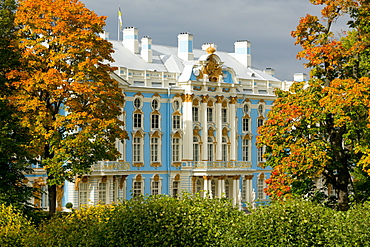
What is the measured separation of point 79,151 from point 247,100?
31591 millimetres

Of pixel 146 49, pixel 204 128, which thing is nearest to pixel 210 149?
pixel 204 128

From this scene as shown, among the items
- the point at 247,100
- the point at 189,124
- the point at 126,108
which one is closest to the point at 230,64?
the point at 247,100

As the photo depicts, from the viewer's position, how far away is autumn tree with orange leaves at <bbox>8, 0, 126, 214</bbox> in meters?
35.1

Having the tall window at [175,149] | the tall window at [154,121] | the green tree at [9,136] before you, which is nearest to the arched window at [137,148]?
the tall window at [154,121]

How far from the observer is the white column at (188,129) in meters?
59.8

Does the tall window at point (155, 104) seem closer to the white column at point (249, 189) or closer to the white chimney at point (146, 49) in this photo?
the white chimney at point (146, 49)

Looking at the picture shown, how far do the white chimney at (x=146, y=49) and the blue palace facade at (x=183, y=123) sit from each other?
0.26 ft

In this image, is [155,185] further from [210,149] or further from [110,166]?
[110,166]

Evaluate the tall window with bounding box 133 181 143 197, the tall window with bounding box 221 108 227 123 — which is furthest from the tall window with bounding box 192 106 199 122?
the tall window with bounding box 133 181 143 197

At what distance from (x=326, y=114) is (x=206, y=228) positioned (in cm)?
842

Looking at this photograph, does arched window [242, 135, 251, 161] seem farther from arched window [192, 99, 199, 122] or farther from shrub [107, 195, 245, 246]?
shrub [107, 195, 245, 246]

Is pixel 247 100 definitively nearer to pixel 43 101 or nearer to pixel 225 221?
pixel 43 101

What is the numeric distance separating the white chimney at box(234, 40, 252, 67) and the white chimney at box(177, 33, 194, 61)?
22.8ft

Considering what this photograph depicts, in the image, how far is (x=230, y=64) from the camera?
225ft
